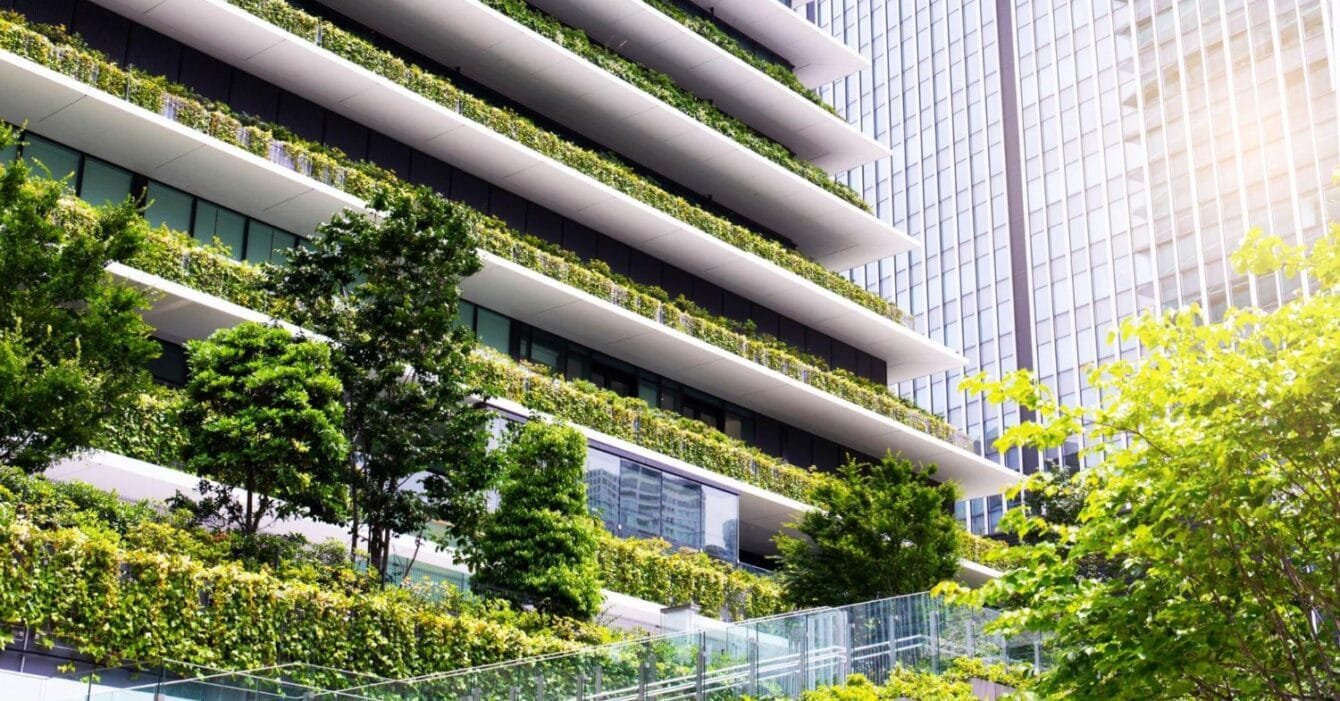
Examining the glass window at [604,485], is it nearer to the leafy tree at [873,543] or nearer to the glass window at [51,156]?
the leafy tree at [873,543]

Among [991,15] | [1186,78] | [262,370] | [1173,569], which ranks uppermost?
[991,15]

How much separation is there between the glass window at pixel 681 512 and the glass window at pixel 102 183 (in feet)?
50.4

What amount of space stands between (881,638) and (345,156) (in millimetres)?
19636

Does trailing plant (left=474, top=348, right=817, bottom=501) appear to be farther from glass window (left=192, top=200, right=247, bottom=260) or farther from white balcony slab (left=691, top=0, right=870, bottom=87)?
white balcony slab (left=691, top=0, right=870, bottom=87)

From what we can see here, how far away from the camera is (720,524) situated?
43.9 metres

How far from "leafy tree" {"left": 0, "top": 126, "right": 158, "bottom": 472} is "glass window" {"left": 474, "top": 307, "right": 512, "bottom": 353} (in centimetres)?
1613

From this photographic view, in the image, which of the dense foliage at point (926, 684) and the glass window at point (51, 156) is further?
the glass window at point (51, 156)

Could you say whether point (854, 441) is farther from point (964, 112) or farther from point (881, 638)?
point (964, 112)

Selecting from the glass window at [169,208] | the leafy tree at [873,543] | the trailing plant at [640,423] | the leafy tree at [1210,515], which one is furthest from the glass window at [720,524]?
the leafy tree at [1210,515]

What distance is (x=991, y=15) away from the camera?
111062mm

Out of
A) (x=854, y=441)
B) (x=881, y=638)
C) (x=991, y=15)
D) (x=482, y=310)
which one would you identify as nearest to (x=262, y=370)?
(x=881, y=638)

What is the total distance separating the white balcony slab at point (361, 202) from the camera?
114ft

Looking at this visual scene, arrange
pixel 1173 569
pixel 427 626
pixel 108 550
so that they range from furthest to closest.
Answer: pixel 427 626 → pixel 108 550 → pixel 1173 569

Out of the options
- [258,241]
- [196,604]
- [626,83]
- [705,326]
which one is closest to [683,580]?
[705,326]
